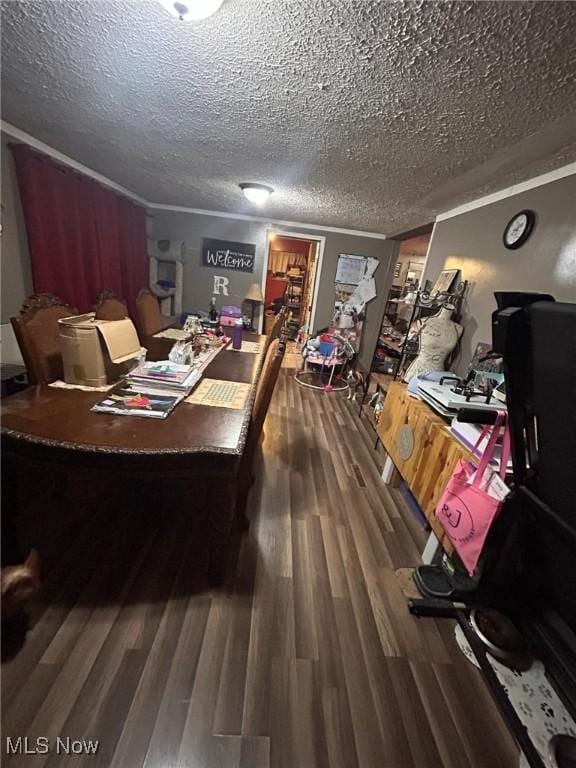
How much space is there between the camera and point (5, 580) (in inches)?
14.6

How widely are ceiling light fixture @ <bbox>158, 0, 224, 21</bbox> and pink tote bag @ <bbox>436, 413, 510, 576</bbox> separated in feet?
5.32

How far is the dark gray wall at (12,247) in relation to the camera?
225 cm

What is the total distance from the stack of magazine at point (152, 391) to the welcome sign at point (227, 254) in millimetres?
3291

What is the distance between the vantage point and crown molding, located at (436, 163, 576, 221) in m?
1.57

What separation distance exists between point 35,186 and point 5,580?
320cm

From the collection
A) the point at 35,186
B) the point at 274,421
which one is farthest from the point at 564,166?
the point at 35,186

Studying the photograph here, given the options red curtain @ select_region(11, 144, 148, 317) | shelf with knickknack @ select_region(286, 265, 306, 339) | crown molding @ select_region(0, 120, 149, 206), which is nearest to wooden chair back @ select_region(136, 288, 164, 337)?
red curtain @ select_region(11, 144, 148, 317)

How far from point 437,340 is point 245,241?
3.34m

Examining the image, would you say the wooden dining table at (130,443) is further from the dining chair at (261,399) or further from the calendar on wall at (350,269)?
the calendar on wall at (350,269)

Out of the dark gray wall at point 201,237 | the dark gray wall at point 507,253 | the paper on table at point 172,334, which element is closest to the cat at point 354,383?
the dark gray wall at point 507,253

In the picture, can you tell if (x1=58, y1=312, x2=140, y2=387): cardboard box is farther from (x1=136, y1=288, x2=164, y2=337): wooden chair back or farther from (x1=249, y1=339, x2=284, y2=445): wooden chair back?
(x1=136, y1=288, x2=164, y2=337): wooden chair back

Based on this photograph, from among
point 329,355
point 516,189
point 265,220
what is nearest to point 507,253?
point 516,189

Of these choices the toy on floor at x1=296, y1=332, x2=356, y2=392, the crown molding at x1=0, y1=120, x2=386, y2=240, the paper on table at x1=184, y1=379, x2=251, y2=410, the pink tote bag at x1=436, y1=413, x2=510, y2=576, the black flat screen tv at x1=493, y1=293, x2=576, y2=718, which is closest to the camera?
the black flat screen tv at x1=493, y1=293, x2=576, y2=718

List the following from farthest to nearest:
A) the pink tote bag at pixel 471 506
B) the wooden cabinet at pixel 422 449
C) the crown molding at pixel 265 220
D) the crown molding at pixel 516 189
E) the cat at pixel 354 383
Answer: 1. the crown molding at pixel 265 220
2. the cat at pixel 354 383
3. the crown molding at pixel 516 189
4. the wooden cabinet at pixel 422 449
5. the pink tote bag at pixel 471 506
